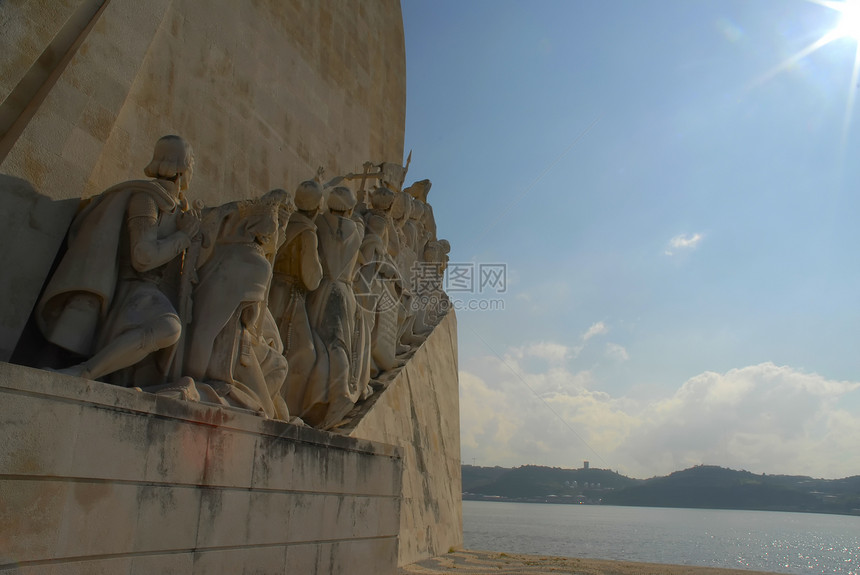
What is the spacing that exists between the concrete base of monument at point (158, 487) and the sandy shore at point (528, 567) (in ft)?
7.13

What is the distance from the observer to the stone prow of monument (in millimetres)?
2473

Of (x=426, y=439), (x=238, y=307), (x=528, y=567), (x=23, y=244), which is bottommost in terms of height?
(x=528, y=567)

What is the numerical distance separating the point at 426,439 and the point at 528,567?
164 centimetres

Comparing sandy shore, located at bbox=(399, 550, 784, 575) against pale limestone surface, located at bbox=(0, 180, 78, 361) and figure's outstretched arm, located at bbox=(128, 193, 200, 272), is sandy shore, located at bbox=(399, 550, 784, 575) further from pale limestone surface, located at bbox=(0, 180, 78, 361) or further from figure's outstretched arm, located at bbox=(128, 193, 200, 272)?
pale limestone surface, located at bbox=(0, 180, 78, 361)

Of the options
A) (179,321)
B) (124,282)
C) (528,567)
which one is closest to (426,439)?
(528,567)

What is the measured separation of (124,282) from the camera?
3223mm

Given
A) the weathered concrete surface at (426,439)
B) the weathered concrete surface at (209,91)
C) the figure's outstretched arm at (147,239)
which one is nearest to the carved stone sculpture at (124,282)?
the figure's outstretched arm at (147,239)

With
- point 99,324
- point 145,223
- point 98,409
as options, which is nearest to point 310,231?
point 145,223

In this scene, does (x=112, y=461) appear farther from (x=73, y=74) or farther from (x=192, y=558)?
(x=73, y=74)

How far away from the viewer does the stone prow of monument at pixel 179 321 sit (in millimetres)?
2473

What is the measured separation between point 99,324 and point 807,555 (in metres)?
22.3

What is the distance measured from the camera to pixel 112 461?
251 centimetres

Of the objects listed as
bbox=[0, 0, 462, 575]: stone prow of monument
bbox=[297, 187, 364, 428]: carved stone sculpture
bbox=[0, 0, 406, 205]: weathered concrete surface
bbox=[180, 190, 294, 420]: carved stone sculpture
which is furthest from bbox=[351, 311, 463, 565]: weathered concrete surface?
bbox=[0, 0, 406, 205]: weathered concrete surface

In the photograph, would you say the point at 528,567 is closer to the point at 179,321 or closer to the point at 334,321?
the point at 334,321
